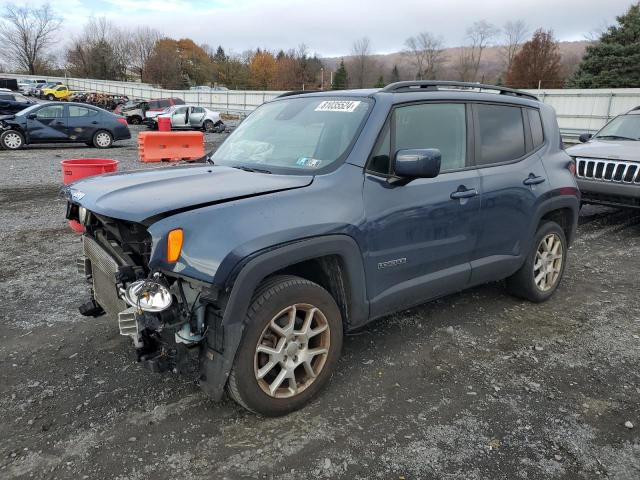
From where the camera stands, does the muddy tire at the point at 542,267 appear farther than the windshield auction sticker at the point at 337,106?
Yes

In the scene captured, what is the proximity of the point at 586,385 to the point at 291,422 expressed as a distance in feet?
6.70

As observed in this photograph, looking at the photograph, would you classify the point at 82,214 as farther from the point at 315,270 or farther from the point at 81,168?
the point at 81,168

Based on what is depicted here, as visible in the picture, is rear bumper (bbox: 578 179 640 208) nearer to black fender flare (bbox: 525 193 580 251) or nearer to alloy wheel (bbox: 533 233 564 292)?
black fender flare (bbox: 525 193 580 251)

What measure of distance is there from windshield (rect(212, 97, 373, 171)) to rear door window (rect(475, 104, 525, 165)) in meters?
1.12

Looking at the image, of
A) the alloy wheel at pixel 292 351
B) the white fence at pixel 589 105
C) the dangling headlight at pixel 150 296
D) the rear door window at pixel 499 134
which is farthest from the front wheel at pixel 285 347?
the white fence at pixel 589 105

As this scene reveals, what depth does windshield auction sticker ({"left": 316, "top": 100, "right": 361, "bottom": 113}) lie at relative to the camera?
11.3ft

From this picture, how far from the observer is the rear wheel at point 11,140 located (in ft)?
50.5

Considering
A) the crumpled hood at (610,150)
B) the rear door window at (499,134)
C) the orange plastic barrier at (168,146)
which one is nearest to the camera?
the rear door window at (499,134)

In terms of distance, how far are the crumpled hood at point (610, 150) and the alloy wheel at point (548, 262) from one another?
11.1ft

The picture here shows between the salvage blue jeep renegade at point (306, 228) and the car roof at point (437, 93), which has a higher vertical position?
the car roof at point (437, 93)

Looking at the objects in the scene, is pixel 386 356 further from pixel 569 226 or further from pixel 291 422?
pixel 569 226

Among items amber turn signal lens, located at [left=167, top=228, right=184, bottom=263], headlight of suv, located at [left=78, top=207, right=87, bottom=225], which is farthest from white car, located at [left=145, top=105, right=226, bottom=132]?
amber turn signal lens, located at [left=167, top=228, right=184, bottom=263]

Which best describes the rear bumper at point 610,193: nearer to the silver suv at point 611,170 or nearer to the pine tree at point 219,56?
the silver suv at point 611,170

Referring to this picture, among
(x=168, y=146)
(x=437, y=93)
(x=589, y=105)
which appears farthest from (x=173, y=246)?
(x=589, y=105)
